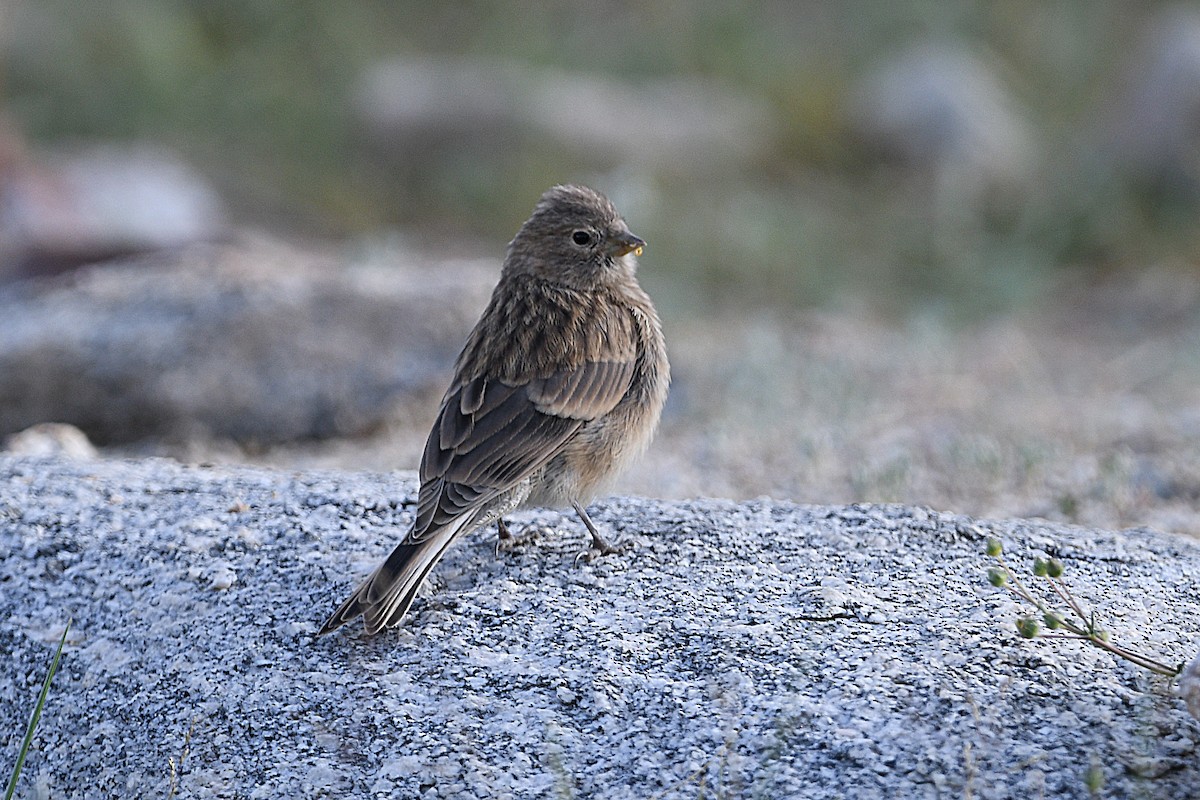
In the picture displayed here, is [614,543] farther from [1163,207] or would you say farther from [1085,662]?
[1163,207]

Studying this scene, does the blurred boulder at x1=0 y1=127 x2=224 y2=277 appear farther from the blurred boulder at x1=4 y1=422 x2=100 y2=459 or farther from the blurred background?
the blurred boulder at x1=4 y1=422 x2=100 y2=459

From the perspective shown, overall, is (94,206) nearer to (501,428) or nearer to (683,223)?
(683,223)

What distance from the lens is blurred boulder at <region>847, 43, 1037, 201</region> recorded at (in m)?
11.5

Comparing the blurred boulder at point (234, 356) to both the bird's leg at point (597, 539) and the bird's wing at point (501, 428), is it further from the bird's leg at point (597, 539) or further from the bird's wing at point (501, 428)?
the bird's leg at point (597, 539)

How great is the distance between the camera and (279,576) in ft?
12.0

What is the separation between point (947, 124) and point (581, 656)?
9790mm

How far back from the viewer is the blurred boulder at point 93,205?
8.23 m

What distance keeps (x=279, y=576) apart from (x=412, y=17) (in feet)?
41.3

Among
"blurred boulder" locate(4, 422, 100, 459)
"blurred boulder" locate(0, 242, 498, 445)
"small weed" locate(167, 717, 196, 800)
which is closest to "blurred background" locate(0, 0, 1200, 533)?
"blurred boulder" locate(0, 242, 498, 445)

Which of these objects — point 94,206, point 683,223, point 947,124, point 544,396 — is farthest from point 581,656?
point 947,124

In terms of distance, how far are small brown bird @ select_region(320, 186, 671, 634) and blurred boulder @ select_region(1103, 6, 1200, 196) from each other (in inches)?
304

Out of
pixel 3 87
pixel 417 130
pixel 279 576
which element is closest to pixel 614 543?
pixel 279 576

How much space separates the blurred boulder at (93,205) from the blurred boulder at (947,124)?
18.8ft

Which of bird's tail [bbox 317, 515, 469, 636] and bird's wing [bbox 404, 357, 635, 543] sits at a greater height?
bird's wing [bbox 404, 357, 635, 543]
